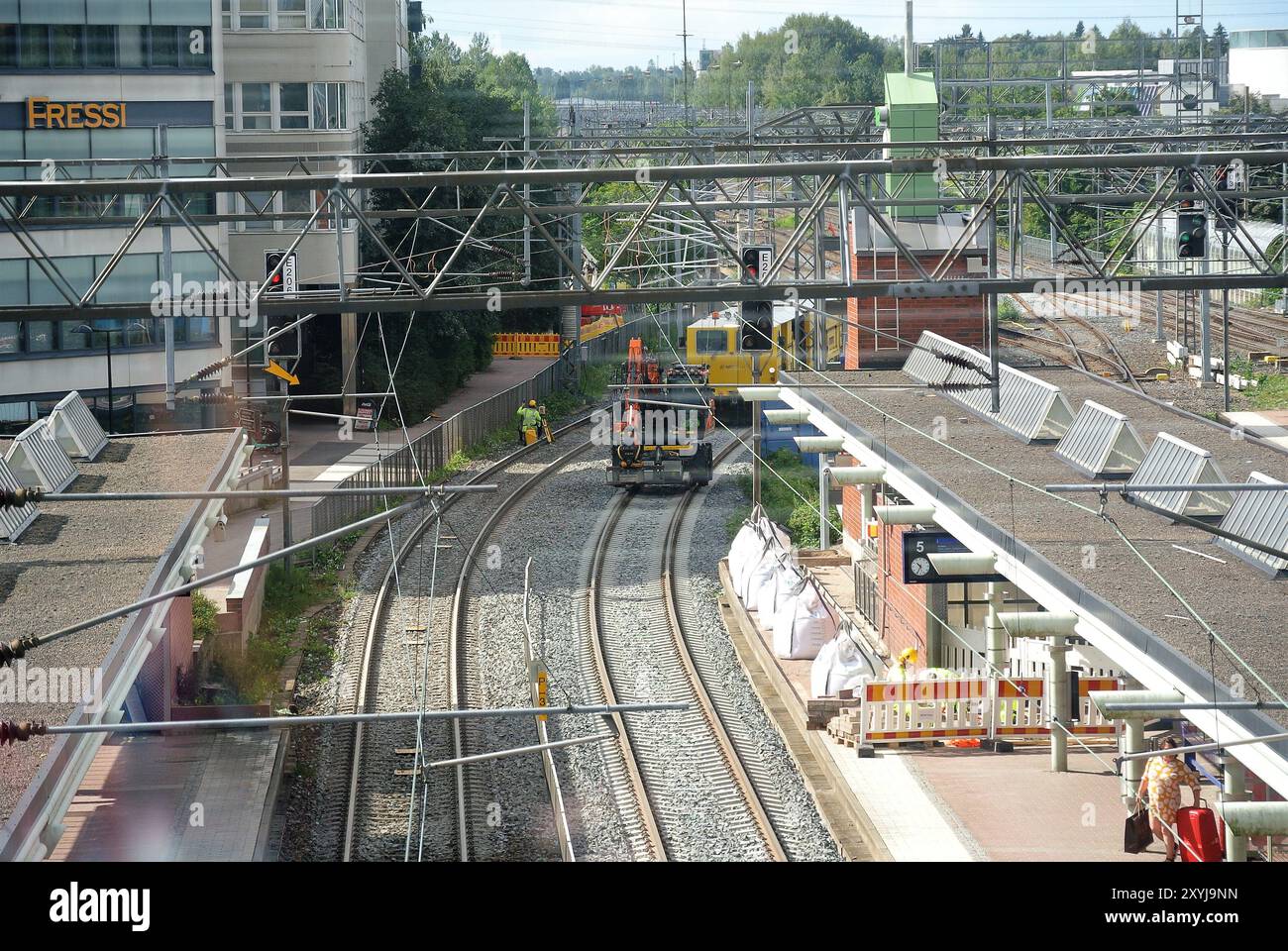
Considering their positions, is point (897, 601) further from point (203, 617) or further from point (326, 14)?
point (326, 14)

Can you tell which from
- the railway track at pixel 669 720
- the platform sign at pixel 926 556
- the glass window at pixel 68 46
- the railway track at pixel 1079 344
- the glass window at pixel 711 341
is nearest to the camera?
the railway track at pixel 669 720

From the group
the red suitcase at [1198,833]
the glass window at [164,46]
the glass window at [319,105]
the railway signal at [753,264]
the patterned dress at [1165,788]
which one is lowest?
the red suitcase at [1198,833]

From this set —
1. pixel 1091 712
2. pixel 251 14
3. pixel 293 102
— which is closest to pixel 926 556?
pixel 1091 712

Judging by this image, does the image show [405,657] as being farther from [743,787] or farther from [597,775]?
[743,787]

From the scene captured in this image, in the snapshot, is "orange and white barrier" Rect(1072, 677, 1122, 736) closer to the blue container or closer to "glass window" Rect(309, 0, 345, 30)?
the blue container

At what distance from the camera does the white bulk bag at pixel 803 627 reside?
16016 mm

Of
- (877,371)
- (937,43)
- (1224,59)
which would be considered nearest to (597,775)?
(877,371)

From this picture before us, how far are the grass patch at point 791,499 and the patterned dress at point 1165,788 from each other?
488 inches

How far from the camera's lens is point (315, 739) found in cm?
1373

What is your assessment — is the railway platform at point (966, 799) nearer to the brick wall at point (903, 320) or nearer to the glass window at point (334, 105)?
the brick wall at point (903, 320)

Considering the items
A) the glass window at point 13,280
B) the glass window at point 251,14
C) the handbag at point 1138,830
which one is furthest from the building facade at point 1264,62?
the handbag at point 1138,830

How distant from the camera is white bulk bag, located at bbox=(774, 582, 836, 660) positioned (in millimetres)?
16016
